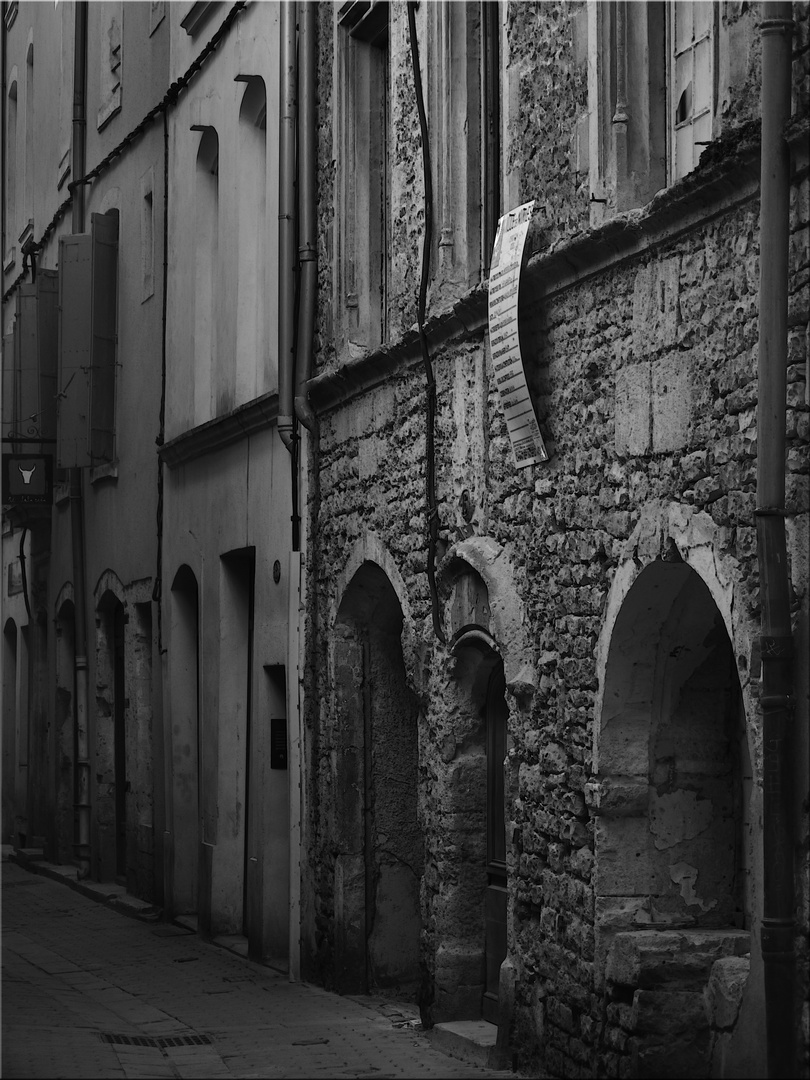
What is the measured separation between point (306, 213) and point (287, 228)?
18cm

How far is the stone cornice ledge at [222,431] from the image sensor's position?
40.9 ft

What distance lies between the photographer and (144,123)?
15.9m

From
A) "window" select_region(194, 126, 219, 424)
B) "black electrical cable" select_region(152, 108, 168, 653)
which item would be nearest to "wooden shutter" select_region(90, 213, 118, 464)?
"black electrical cable" select_region(152, 108, 168, 653)

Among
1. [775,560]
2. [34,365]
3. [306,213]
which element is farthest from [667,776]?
[34,365]

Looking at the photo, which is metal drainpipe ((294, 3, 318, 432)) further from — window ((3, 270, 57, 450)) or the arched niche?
window ((3, 270, 57, 450))

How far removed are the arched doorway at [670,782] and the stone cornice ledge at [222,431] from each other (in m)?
4.99

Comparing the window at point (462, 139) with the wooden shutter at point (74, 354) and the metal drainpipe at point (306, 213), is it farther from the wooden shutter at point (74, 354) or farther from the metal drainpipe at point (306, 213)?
the wooden shutter at point (74, 354)

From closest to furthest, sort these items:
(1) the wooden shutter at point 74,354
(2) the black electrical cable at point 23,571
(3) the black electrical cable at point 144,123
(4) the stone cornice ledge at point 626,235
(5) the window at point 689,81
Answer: (4) the stone cornice ledge at point 626,235, (5) the window at point 689,81, (3) the black electrical cable at point 144,123, (1) the wooden shutter at point 74,354, (2) the black electrical cable at point 23,571

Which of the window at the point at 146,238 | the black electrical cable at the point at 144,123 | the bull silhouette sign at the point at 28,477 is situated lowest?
the bull silhouette sign at the point at 28,477

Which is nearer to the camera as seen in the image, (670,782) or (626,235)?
(626,235)

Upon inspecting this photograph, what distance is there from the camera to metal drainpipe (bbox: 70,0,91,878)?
17438 millimetres

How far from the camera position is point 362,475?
1088 centimetres

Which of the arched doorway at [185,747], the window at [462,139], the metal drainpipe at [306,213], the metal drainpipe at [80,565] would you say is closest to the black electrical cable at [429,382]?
the window at [462,139]

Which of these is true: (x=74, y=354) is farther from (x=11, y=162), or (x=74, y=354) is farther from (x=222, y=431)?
(x=11, y=162)
